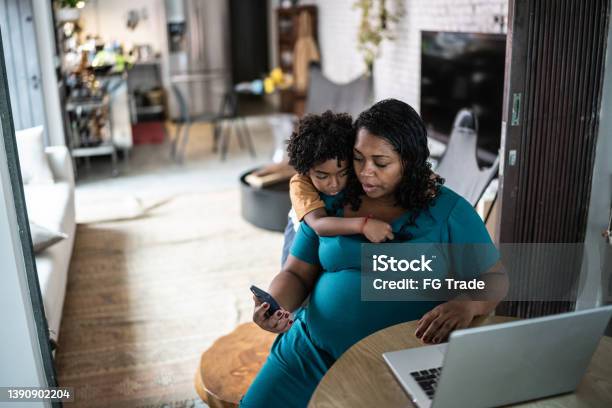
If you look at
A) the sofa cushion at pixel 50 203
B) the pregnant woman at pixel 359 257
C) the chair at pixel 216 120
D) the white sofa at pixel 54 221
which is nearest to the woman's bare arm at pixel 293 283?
the pregnant woman at pixel 359 257

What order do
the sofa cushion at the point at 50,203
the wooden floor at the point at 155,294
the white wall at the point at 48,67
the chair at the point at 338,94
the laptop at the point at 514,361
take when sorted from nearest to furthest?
1. the laptop at the point at 514,361
2. the wooden floor at the point at 155,294
3. the sofa cushion at the point at 50,203
4. the white wall at the point at 48,67
5. the chair at the point at 338,94

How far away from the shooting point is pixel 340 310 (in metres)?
1.69

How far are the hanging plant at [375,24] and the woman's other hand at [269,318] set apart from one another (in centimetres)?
429

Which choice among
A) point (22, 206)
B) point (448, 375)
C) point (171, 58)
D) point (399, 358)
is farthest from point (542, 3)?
point (171, 58)

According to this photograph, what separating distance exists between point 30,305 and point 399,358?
3.49 ft

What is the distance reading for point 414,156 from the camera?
1719 millimetres

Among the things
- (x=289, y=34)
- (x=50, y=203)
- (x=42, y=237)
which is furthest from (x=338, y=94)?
(x=42, y=237)

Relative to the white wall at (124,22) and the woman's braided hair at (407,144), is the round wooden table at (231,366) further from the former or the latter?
the white wall at (124,22)

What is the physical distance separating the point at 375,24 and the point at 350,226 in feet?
15.0

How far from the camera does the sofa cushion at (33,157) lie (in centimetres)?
388

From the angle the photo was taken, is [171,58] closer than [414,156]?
No

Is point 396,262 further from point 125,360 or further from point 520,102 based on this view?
point 125,360

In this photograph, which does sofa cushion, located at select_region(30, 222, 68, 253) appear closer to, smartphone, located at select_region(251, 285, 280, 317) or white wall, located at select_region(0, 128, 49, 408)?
white wall, located at select_region(0, 128, 49, 408)

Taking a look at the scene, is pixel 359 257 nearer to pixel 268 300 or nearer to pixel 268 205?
pixel 268 300
